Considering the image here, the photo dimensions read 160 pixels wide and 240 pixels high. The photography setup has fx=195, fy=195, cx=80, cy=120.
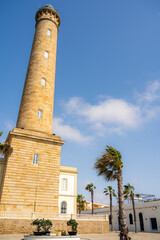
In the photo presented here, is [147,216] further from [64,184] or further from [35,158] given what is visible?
[35,158]

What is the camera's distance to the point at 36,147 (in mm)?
21453

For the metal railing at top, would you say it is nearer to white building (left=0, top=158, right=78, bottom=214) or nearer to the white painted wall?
white building (left=0, top=158, right=78, bottom=214)

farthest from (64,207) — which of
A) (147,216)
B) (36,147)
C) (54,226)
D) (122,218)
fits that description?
(122,218)

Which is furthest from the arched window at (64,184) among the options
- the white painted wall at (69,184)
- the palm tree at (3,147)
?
the palm tree at (3,147)

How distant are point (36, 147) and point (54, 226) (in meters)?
8.00

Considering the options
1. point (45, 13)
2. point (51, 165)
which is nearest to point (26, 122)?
point (51, 165)

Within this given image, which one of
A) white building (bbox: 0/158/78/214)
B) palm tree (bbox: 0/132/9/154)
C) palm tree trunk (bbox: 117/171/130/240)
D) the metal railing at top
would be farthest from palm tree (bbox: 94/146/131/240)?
white building (bbox: 0/158/78/214)

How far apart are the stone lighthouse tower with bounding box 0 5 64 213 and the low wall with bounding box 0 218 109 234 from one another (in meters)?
1.62

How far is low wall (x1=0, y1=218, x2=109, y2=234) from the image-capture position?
52.6ft

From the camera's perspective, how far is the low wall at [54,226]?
1605 cm

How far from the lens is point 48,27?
29109 mm

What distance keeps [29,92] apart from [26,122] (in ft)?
13.2

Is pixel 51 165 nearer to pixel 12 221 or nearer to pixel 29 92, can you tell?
pixel 12 221

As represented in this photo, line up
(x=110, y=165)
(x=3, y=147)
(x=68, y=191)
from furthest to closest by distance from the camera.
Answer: (x=68, y=191)
(x=3, y=147)
(x=110, y=165)
